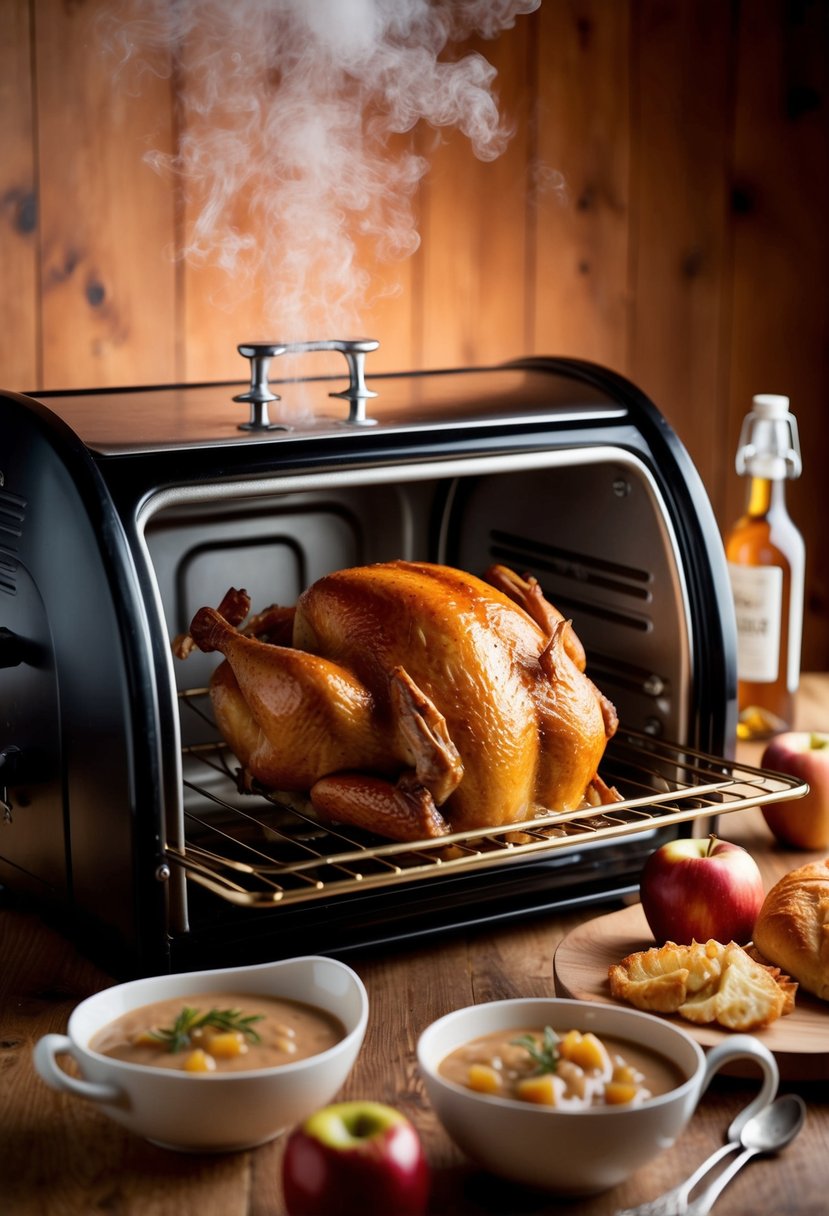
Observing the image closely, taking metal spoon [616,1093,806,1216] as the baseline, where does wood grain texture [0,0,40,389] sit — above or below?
above

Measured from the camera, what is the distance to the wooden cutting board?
45.7 inches

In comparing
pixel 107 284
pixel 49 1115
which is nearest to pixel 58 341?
pixel 107 284

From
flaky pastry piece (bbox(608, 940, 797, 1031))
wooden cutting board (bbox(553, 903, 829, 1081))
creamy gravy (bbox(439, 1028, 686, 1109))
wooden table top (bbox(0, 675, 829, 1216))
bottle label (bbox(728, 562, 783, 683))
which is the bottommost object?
wooden table top (bbox(0, 675, 829, 1216))

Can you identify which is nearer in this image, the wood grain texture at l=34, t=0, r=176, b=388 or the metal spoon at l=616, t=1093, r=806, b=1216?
the metal spoon at l=616, t=1093, r=806, b=1216

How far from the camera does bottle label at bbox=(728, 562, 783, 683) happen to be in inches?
78.8

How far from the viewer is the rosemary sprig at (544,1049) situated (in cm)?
102

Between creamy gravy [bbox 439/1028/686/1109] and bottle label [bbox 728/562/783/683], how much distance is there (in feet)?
3.33

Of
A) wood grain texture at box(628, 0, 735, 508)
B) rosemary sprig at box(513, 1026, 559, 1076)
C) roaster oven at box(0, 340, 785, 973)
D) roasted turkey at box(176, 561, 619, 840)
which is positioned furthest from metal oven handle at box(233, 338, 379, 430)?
wood grain texture at box(628, 0, 735, 508)

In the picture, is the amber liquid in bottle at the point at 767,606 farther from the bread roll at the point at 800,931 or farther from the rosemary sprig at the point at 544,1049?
the rosemary sprig at the point at 544,1049

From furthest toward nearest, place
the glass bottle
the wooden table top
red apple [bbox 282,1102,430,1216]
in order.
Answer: the glass bottle, the wooden table top, red apple [bbox 282,1102,430,1216]

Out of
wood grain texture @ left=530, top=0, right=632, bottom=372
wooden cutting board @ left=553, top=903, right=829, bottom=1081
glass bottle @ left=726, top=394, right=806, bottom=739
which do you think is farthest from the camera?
wood grain texture @ left=530, top=0, right=632, bottom=372

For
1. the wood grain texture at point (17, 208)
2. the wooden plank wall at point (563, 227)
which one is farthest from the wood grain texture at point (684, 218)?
the wood grain texture at point (17, 208)

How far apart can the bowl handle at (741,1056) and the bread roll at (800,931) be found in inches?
6.0

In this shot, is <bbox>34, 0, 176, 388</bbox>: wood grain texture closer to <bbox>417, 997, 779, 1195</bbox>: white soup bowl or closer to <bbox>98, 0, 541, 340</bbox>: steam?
<bbox>98, 0, 541, 340</bbox>: steam
